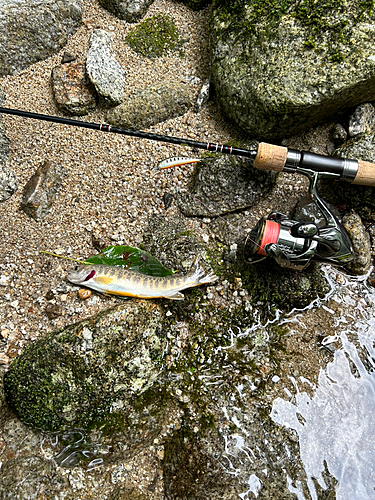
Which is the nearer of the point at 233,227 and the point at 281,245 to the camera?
the point at 281,245

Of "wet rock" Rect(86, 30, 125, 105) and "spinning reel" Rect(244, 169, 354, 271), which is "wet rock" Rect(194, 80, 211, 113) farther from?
"spinning reel" Rect(244, 169, 354, 271)

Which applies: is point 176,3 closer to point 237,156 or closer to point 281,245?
point 237,156

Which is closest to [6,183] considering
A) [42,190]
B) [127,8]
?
[42,190]

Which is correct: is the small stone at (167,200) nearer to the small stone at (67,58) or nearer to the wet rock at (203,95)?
the wet rock at (203,95)

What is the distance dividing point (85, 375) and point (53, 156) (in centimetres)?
235

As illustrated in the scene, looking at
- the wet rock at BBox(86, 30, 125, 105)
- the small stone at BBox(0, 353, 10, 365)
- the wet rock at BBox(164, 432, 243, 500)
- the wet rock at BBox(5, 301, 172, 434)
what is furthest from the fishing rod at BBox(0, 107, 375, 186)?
the wet rock at BBox(164, 432, 243, 500)

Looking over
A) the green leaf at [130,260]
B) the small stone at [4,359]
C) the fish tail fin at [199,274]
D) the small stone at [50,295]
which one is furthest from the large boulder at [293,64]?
the small stone at [4,359]

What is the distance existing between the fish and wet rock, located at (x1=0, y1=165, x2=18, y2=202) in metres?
1.17

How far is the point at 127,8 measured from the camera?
172 inches

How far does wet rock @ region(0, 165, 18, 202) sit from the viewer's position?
3.70 meters

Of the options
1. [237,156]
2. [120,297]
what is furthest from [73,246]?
[237,156]

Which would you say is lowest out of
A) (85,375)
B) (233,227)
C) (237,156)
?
(85,375)

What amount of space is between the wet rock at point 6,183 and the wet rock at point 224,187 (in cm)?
175

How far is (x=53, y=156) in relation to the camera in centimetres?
393
